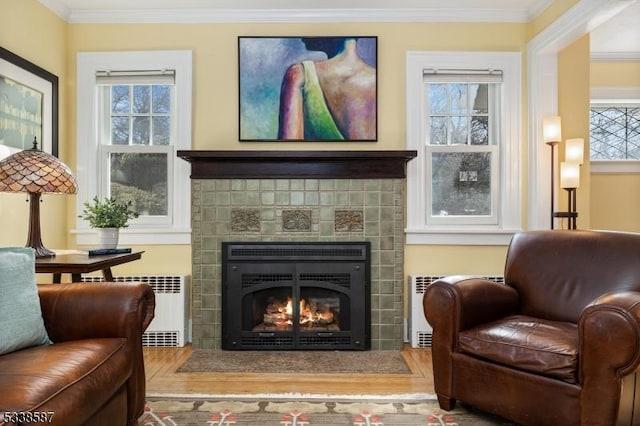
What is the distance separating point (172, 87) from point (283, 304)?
6.20ft

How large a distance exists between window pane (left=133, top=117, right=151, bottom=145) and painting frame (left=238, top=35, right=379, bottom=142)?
777 millimetres

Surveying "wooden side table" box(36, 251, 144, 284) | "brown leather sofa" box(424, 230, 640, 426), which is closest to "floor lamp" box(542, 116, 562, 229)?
"brown leather sofa" box(424, 230, 640, 426)

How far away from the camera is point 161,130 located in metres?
3.52

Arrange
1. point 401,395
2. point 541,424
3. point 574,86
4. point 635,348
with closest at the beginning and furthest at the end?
point 635,348 → point 541,424 → point 401,395 → point 574,86

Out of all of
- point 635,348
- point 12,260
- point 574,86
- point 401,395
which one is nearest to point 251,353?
point 401,395

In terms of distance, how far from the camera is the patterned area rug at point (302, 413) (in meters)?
2.12

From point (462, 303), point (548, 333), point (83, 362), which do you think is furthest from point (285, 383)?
point (548, 333)

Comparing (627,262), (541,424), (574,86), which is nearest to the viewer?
(541,424)

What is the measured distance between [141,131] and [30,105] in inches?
29.8

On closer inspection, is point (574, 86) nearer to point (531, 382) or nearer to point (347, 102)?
point (347, 102)

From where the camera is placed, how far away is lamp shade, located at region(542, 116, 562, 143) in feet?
10.5

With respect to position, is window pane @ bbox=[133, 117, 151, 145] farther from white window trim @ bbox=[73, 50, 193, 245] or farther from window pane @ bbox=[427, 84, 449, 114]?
window pane @ bbox=[427, 84, 449, 114]

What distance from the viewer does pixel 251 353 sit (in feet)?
10.4

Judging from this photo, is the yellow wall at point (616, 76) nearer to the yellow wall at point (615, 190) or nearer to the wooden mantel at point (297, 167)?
the yellow wall at point (615, 190)
